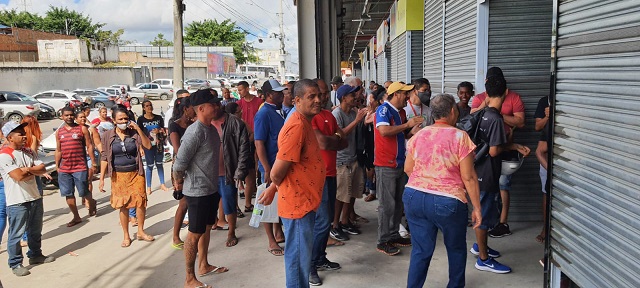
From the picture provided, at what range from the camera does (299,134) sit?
140 inches

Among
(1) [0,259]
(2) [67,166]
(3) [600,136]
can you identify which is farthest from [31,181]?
(3) [600,136]

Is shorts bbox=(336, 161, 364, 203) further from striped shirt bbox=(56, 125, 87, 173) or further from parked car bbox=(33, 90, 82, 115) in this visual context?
parked car bbox=(33, 90, 82, 115)

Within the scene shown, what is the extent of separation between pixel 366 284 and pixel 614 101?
110 inches

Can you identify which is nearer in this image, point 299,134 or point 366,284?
point 299,134

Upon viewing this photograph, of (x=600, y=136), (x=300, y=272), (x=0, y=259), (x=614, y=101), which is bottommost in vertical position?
(x=0, y=259)

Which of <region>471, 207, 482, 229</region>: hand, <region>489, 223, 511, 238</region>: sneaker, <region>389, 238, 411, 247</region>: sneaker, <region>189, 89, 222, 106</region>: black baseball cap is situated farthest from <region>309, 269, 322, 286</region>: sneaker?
<region>489, 223, 511, 238</region>: sneaker

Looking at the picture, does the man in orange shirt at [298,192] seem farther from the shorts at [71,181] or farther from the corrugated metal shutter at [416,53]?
the corrugated metal shutter at [416,53]

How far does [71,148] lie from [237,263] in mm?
3535

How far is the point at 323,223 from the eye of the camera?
179 inches

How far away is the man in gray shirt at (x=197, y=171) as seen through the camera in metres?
4.39

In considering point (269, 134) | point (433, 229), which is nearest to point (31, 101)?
point (269, 134)

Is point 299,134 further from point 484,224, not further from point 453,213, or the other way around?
point 484,224

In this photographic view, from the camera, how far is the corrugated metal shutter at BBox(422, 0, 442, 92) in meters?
8.43

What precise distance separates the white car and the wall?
641cm
